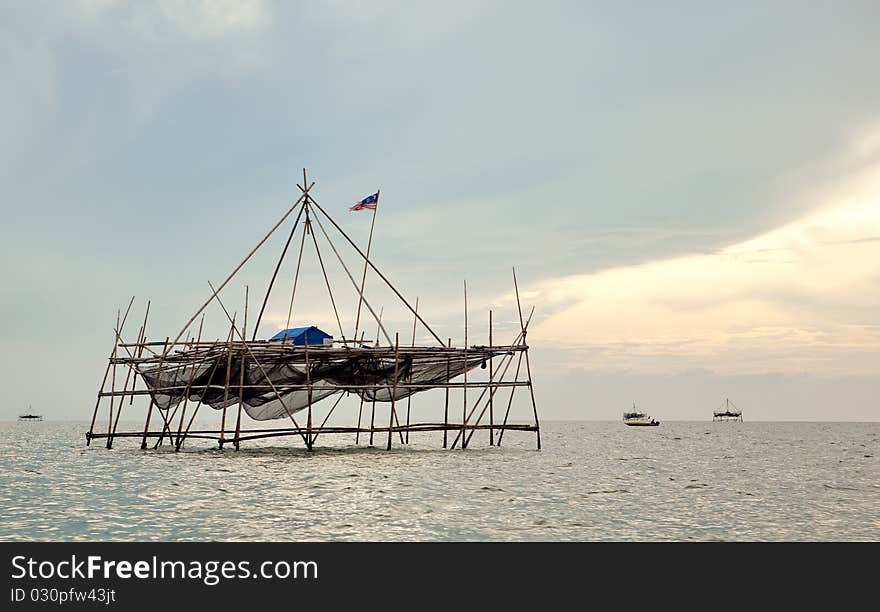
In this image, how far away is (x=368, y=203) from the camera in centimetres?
3531

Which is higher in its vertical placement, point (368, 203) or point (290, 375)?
point (368, 203)

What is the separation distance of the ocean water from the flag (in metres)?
10.6

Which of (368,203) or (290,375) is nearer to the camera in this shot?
(290,375)

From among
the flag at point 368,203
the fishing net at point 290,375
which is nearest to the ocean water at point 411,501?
the fishing net at point 290,375

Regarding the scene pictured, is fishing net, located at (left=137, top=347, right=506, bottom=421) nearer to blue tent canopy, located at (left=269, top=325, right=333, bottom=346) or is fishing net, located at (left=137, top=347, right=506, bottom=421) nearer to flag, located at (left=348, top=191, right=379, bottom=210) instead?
blue tent canopy, located at (left=269, top=325, right=333, bottom=346)

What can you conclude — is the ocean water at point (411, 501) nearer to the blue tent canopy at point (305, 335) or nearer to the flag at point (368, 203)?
the blue tent canopy at point (305, 335)

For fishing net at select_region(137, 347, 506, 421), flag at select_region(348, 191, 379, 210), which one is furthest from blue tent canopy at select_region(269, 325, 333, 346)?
flag at select_region(348, 191, 379, 210)

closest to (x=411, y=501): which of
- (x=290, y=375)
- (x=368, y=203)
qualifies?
(x=290, y=375)

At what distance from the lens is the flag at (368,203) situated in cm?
3522

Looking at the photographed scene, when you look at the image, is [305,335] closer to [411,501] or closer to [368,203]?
[368,203]

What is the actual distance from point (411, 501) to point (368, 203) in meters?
18.2

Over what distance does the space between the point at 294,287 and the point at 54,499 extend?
1700cm
